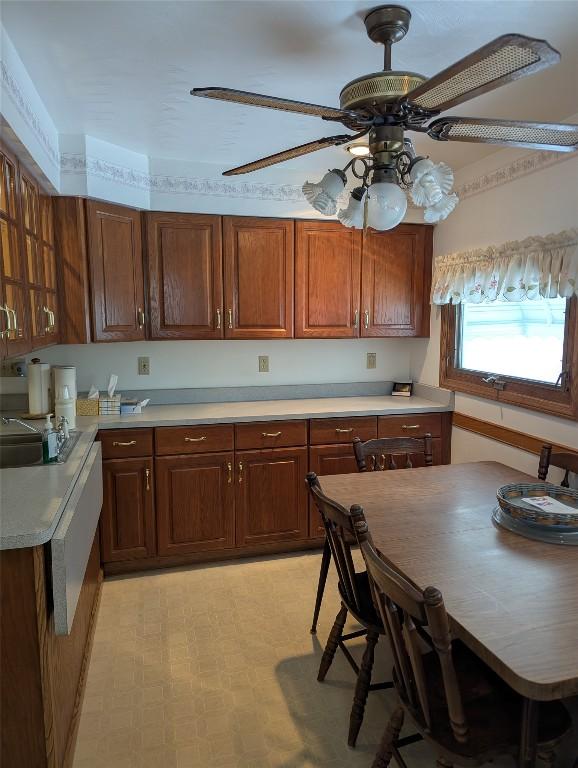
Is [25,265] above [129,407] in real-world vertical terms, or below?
above

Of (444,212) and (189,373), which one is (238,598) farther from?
(444,212)

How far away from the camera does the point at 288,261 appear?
3.46m

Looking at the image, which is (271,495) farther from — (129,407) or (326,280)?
(326,280)

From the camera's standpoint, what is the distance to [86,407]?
313 centimetres

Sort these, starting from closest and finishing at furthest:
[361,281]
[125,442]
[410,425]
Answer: [125,442] < [410,425] < [361,281]

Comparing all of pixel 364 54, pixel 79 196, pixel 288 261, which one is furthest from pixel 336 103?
pixel 79 196

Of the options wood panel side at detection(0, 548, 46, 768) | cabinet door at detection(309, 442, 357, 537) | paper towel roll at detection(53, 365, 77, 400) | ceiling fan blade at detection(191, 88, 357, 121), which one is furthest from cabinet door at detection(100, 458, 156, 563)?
ceiling fan blade at detection(191, 88, 357, 121)

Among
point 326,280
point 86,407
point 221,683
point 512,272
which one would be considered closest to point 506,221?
point 512,272

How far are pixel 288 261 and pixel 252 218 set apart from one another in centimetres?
35

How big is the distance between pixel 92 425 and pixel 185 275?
1.06 metres

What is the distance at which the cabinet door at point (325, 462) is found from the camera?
3359 millimetres

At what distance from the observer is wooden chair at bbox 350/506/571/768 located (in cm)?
126

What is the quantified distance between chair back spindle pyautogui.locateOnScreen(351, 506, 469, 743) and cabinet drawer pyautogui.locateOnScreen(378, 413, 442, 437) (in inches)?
76.5

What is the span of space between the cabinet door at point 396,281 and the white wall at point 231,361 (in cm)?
32
